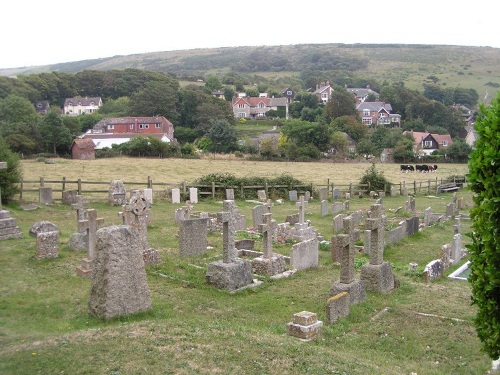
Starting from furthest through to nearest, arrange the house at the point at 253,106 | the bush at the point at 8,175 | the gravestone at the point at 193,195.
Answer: the house at the point at 253,106 < the gravestone at the point at 193,195 < the bush at the point at 8,175

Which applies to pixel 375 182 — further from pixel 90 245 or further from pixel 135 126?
pixel 135 126

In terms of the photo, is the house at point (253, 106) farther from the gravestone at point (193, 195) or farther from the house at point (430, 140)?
the gravestone at point (193, 195)

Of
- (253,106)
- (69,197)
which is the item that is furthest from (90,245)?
(253,106)

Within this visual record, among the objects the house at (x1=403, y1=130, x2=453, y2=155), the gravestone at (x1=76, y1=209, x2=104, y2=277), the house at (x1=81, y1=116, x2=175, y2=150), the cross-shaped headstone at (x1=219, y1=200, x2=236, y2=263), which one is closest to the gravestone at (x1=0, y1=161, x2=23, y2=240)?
the gravestone at (x1=76, y1=209, x2=104, y2=277)

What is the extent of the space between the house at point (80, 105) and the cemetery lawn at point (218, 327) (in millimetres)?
97224

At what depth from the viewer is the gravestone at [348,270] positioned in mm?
12156

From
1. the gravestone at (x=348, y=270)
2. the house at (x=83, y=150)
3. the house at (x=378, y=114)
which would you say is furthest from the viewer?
the house at (x=378, y=114)

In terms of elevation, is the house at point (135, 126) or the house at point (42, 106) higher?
the house at point (42, 106)

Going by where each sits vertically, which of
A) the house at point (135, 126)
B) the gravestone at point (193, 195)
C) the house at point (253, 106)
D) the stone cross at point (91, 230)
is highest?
the house at point (253, 106)

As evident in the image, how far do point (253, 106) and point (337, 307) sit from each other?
10520 centimetres

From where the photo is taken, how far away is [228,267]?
13.4 meters

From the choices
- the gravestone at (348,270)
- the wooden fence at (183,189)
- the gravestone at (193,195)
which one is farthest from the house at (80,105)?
the gravestone at (348,270)

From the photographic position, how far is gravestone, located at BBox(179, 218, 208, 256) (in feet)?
54.2

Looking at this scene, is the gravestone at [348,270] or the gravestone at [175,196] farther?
the gravestone at [175,196]
